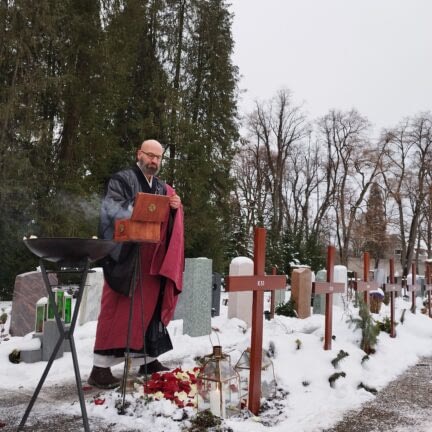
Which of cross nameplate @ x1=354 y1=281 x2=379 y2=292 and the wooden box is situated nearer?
the wooden box

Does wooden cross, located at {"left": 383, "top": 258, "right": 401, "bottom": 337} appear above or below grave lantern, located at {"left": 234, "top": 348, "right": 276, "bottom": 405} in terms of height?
above

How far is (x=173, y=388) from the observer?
144 inches

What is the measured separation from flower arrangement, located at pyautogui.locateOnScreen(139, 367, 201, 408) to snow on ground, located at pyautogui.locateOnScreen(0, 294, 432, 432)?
9cm

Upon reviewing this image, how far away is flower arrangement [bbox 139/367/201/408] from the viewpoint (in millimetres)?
3572

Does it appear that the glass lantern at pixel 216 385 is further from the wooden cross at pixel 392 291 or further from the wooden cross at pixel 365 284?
the wooden cross at pixel 392 291

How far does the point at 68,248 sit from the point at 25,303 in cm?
465

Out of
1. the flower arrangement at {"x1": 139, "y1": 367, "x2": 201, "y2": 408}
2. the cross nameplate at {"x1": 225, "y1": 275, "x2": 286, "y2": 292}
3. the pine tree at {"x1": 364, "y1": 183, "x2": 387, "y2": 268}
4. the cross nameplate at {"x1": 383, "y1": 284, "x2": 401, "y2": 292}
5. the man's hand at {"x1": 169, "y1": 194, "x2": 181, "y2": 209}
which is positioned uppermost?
the pine tree at {"x1": 364, "y1": 183, "x2": 387, "y2": 268}

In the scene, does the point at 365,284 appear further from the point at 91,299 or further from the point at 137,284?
the point at 91,299

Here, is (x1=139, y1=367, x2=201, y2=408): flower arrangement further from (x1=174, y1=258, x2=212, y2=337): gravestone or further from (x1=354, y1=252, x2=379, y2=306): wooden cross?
(x1=354, y1=252, x2=379, y2=306): wooden cross

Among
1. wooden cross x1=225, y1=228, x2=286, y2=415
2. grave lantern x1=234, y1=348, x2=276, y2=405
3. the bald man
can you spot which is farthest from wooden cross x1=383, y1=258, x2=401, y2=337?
the bald man

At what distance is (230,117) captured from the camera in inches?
798

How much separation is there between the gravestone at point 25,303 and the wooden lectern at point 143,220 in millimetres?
4116

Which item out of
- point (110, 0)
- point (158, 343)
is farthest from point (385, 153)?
point (158, 343)

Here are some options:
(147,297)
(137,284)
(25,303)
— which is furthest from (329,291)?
(25,303)
